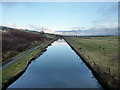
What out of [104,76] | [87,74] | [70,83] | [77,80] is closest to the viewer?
[104,76]

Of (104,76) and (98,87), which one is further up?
(104,76)

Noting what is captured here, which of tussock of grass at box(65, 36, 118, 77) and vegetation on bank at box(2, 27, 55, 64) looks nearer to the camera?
tussock of grass at box(65, 36, 118, 77)

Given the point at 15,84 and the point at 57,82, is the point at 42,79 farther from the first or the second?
the point at 15,84

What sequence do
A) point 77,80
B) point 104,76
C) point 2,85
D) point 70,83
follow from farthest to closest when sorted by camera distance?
point 77,80 → point 70,83 → point 104,76 → point 2,85

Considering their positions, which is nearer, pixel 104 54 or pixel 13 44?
pixel 104 54

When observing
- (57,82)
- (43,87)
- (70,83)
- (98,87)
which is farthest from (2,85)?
(98,87)

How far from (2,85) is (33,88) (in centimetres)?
442

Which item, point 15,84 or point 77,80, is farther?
point 77,80

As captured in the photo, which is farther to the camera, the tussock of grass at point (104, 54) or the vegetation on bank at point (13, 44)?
the vegetation on bank at point (13, 44)

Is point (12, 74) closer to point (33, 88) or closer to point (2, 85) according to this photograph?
point (2, 85)

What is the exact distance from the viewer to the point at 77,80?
20266mm

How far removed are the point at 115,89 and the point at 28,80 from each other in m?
14.0

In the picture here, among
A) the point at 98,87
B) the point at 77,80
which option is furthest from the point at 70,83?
the point at 98,87

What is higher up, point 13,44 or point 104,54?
point 13,44
